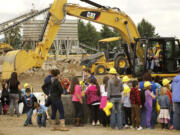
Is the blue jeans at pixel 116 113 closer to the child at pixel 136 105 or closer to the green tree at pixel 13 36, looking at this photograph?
the child at pixel 136 105

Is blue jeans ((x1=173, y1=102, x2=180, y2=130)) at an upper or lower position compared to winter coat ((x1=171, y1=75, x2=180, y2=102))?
lower

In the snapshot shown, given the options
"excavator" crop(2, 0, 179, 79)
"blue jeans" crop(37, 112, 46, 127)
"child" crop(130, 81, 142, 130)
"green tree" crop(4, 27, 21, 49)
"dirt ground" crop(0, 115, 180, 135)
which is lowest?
"dirt ground" crop(0, 115, 180, 135)

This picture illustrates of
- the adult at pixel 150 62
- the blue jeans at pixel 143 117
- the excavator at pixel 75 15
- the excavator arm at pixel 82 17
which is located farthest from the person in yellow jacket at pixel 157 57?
the blue jeans at pixel 143 117

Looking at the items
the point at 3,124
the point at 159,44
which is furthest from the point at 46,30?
the point at 3,124

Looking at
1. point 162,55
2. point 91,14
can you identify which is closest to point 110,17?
point 91,14

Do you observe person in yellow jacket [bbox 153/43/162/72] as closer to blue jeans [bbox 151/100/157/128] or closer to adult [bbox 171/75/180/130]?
blue jeans [bbox 151/100/157/128]

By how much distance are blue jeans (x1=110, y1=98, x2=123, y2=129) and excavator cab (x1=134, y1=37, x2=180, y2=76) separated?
A: 6.92 m

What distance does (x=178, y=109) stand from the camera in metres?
11.0

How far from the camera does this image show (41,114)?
38.4 feet

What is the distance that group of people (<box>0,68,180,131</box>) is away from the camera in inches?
428

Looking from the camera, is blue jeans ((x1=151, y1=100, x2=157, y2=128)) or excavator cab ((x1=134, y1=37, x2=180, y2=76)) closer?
blue jeans ((x1=151, y1=100, x2=157, y2=128))

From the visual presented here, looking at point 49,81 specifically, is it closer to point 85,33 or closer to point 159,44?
point 159,44

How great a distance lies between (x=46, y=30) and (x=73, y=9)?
2.15m

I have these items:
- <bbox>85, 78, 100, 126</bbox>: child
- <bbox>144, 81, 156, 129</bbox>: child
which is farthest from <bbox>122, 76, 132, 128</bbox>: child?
<bbox>85, 78, 100, 126</bbox>: child
